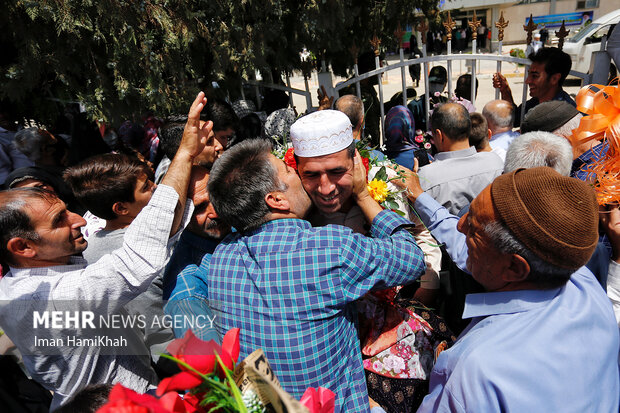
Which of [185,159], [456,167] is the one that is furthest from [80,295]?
[456,167]

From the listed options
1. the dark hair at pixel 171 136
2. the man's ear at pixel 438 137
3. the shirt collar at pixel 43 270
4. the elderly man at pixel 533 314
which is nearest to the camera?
the elderly man at pixel 533 314

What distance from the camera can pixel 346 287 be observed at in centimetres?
147

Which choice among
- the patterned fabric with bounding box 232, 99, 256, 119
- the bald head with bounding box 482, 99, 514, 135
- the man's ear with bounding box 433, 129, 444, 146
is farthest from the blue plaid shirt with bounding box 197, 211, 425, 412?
the patterned fabric with bounding box 232, 99, 256, 119

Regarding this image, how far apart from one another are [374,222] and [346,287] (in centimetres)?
40

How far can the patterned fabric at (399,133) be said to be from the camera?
354cm

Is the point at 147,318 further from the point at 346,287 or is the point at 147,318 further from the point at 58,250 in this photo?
the point at 346,287

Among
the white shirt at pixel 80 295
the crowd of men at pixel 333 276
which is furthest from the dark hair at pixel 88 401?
the white shirt at pixel 80 295

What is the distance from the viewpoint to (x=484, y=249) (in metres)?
1.36

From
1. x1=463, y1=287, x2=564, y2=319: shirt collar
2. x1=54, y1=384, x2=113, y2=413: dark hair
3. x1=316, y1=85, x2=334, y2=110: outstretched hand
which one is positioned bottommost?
x1=54, y1=384, x2=113, y2=413: dark hair

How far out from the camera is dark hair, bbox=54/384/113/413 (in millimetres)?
1347

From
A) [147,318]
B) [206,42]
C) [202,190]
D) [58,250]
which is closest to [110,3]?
[206,42]

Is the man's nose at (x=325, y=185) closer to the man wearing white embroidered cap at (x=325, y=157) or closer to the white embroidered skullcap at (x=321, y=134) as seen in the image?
the man wearing white embroidered cap at (x=325, y=157)

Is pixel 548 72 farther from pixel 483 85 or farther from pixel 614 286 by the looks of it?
pixel 483 85

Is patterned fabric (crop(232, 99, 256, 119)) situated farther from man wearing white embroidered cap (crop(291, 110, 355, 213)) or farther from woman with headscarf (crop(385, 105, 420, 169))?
man wearing white embroidered cap (crop(291, 110, 355, 213))
